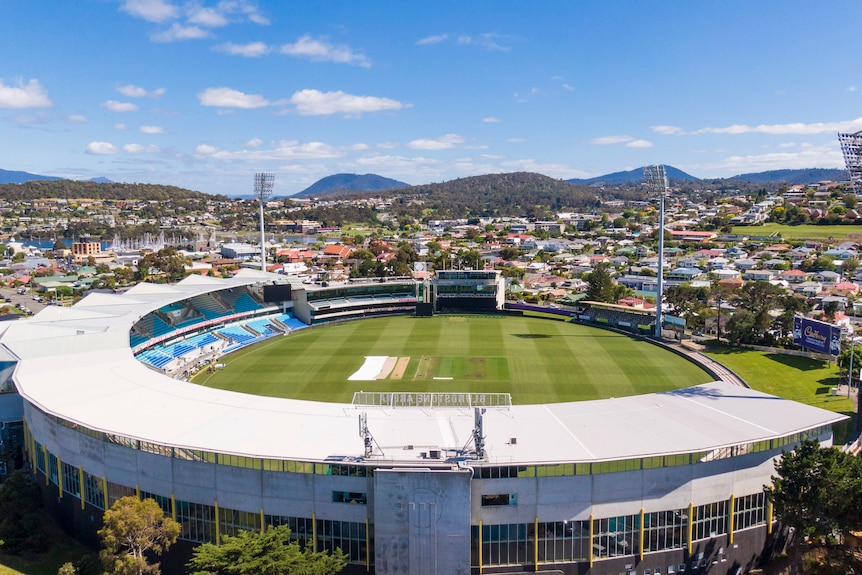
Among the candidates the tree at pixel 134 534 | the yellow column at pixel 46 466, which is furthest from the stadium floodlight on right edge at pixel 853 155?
the yellow column at pixel 46 466

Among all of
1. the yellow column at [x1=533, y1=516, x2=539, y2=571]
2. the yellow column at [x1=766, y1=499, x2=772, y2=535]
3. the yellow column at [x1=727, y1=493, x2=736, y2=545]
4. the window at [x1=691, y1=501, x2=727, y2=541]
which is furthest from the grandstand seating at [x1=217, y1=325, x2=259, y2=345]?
the yellow column at [x1=766, y1=499, x2=772, y2=535]

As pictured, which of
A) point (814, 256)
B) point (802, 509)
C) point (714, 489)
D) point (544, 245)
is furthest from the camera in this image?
point (544, 245)

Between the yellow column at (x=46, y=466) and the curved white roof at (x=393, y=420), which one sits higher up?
the curved white roof at (x=393, y=420)

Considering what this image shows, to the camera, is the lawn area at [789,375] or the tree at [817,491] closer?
the tree at [817,491]

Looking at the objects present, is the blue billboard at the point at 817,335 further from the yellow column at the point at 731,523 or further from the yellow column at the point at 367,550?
the yellow column at the point at 367,550

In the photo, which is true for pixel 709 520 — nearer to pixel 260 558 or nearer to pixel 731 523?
pixel 731 523

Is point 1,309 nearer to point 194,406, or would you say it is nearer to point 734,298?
point 194,406

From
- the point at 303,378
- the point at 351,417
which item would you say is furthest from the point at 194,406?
the point at 303,378
